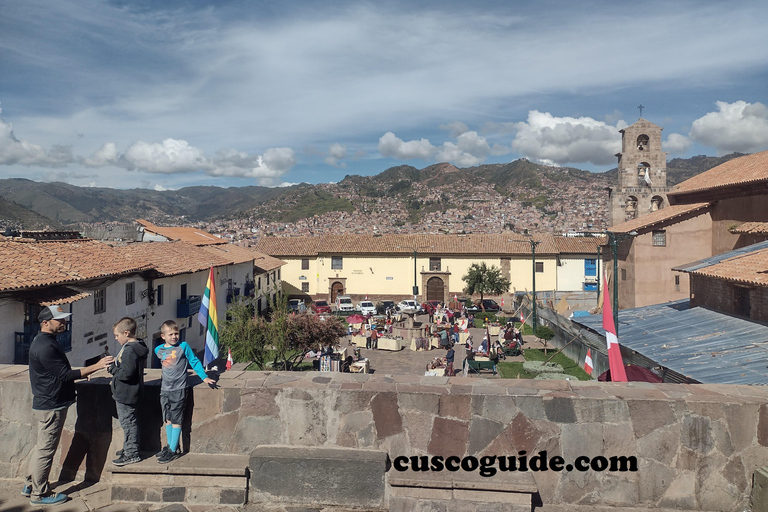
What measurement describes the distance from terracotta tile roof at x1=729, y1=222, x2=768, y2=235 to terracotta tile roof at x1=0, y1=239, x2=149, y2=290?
22.2m

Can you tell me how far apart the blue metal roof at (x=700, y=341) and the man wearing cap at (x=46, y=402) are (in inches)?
408

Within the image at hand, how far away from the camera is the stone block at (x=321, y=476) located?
3.43m

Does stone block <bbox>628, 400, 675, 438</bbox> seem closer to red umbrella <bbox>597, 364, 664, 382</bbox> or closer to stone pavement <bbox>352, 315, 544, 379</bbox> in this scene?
red umbrella <bbox>597, 364, 664, 382</bbox>

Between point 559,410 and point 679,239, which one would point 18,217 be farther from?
point 559,410

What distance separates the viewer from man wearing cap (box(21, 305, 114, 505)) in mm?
3500

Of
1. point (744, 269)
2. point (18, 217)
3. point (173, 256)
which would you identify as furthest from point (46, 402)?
point (18, 217)

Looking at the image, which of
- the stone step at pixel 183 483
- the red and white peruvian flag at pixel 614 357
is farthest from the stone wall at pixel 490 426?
the red and white peruvian flag at pixel 614 357

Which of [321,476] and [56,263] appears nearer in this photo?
[321,476]

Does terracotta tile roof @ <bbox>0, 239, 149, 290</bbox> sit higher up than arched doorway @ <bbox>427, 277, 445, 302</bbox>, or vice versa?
terracotta tile roof @ <bbox>0, 239, 149, 290</bbox>

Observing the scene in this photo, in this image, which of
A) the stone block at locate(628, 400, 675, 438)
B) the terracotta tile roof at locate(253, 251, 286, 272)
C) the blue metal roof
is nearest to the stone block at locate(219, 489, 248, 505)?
the stone block at locate(628, 400, 675, 438)

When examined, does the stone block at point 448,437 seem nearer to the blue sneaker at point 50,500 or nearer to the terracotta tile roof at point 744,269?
the blue sneaker at point 50,500

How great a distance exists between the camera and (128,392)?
3.61 meters

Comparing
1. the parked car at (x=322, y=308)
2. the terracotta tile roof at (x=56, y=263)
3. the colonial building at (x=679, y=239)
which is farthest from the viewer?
the parked car at (x=322, y=308)

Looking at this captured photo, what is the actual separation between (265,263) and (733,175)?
28.2 meters
